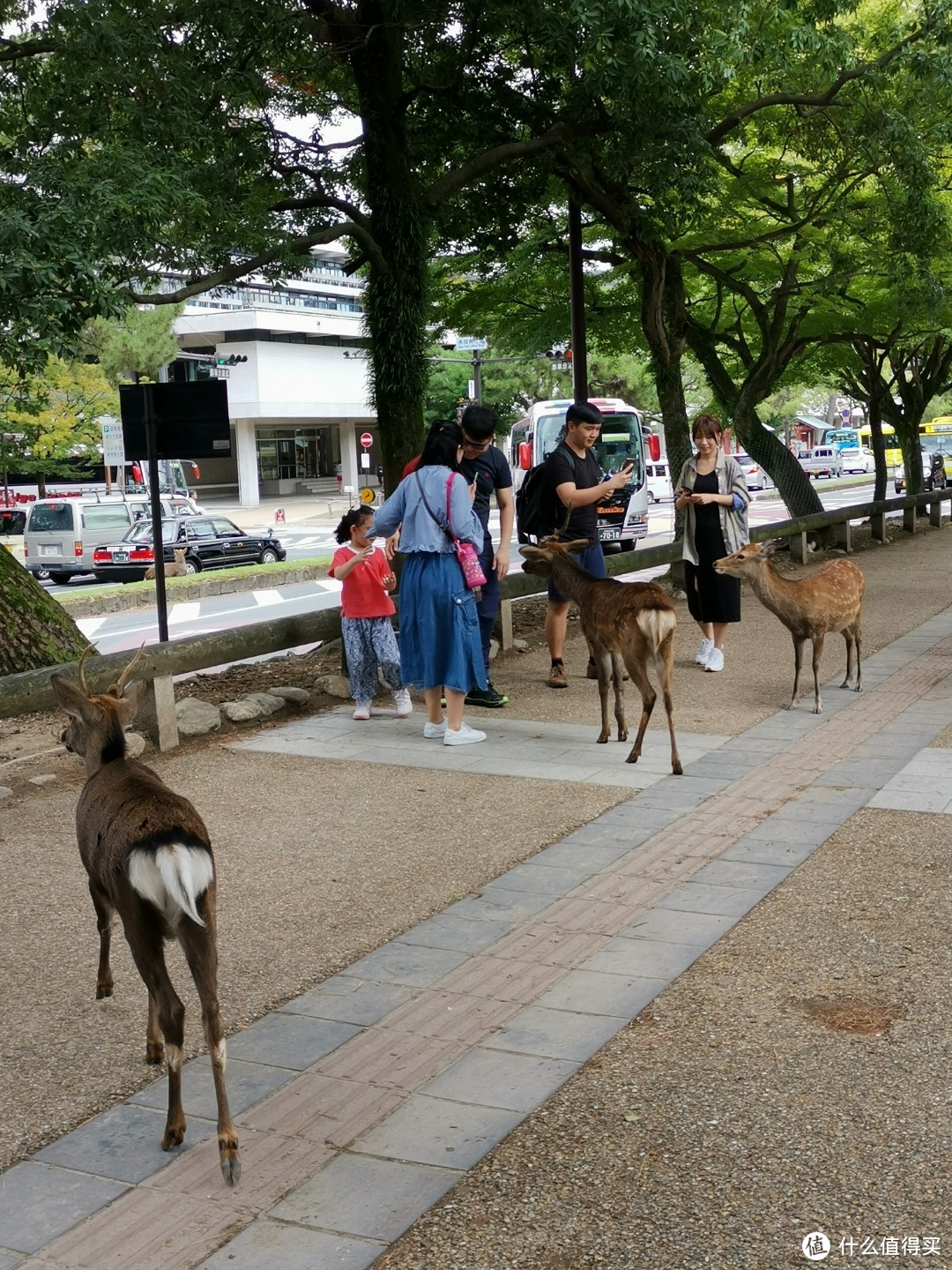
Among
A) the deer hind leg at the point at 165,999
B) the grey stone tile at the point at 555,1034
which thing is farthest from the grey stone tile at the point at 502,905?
the deer hind leg at the point at 165,999

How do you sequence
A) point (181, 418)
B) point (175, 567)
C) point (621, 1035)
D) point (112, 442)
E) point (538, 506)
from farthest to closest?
1. point (112, 442)
2. point (175, 567)
3. point (181, 418)
4. point (538, 506)
5. point (621, 1035)

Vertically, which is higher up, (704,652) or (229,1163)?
(704,652)

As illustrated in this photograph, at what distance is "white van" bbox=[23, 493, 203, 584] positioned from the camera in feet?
102

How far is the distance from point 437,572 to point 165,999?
5021mm

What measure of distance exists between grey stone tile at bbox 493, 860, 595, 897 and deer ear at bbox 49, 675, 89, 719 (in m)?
2.19

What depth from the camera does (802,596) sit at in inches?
371

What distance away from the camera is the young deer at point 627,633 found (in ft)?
26.1

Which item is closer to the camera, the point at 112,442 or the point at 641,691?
the point at 641,691

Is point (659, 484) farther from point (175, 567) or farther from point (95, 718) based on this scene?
point (95, 718)

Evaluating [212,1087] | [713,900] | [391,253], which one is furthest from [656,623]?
[391,253]

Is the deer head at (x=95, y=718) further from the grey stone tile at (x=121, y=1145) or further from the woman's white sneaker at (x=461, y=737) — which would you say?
the woman's white sneaker at (x=461, y=737)

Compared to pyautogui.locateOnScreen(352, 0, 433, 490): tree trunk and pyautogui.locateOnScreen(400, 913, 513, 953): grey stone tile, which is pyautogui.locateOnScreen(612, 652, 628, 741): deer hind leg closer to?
pyautogui.locateOnScreen(400, 913, 513, 953): grey stone tile

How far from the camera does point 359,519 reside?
30.6ft

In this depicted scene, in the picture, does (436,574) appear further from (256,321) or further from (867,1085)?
(256,321)
